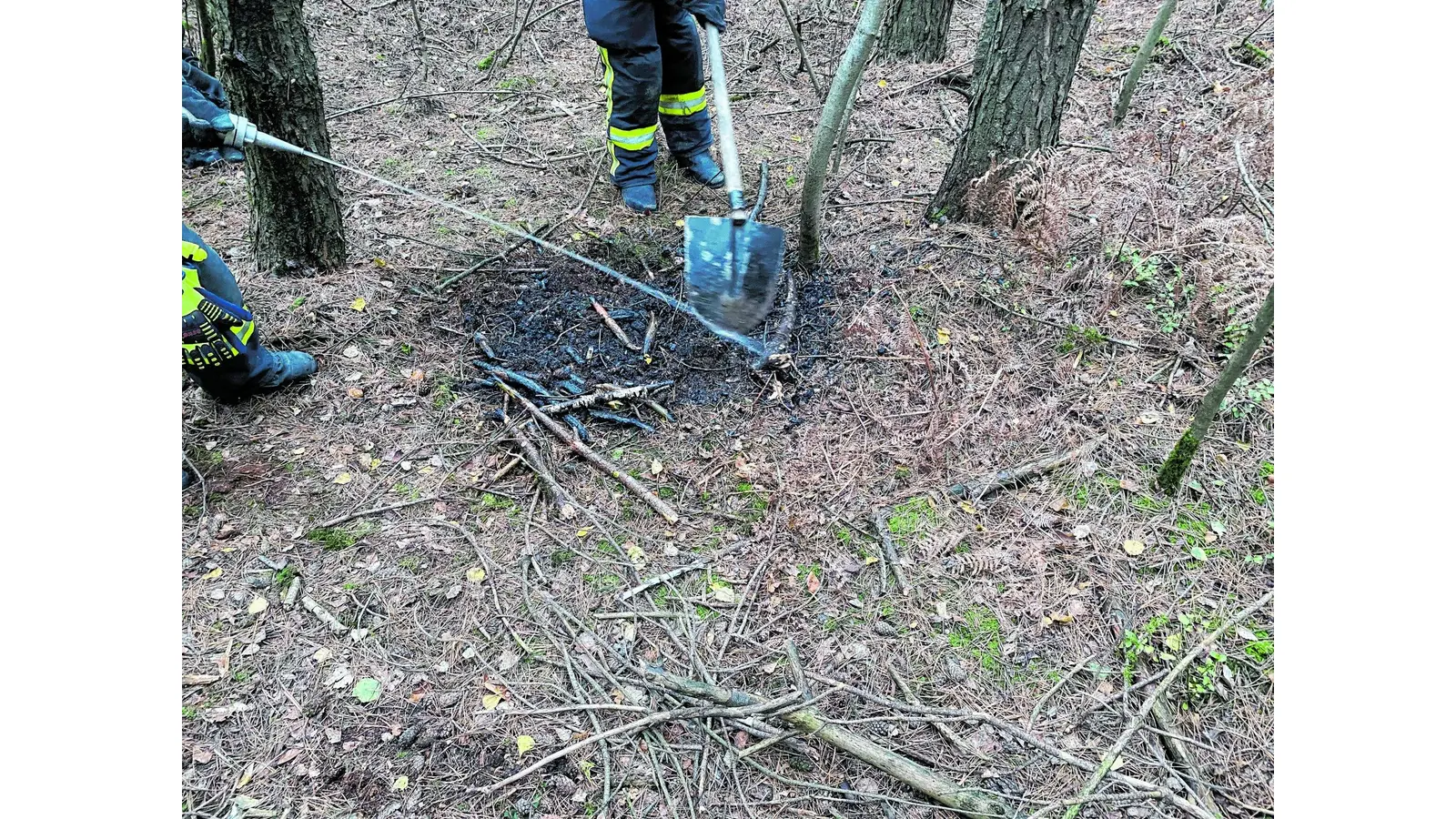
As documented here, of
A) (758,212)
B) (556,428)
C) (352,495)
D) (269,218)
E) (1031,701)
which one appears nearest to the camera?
(1031,701)

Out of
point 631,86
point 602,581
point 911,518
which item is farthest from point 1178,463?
point 631,86

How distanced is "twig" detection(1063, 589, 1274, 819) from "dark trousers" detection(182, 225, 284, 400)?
3639 mm

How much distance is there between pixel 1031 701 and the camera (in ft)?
8.31

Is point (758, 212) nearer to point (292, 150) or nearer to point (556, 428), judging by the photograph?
point (556, 428)

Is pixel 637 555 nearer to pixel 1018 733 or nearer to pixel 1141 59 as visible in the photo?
pixel 1018 733

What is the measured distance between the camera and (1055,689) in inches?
101

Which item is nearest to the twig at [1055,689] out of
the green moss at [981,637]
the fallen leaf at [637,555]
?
the green moss at [981,637]

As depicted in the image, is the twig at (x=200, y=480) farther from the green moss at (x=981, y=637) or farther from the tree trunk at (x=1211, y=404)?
the tree trunk at (x=1211, y=404)

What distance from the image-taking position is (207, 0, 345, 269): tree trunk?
3.57 metres

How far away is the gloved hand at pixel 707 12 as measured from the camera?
Result: 166 inches

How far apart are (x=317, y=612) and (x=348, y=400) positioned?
1153mm

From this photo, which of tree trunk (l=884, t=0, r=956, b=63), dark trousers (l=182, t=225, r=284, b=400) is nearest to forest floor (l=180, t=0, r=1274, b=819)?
dark trousers (l=182, t=225, r=284, b=400)

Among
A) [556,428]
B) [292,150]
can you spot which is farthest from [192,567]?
[292,150]

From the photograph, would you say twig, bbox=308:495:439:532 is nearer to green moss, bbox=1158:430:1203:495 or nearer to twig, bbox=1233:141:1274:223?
green moss, bbox=1158:430:1203:495
